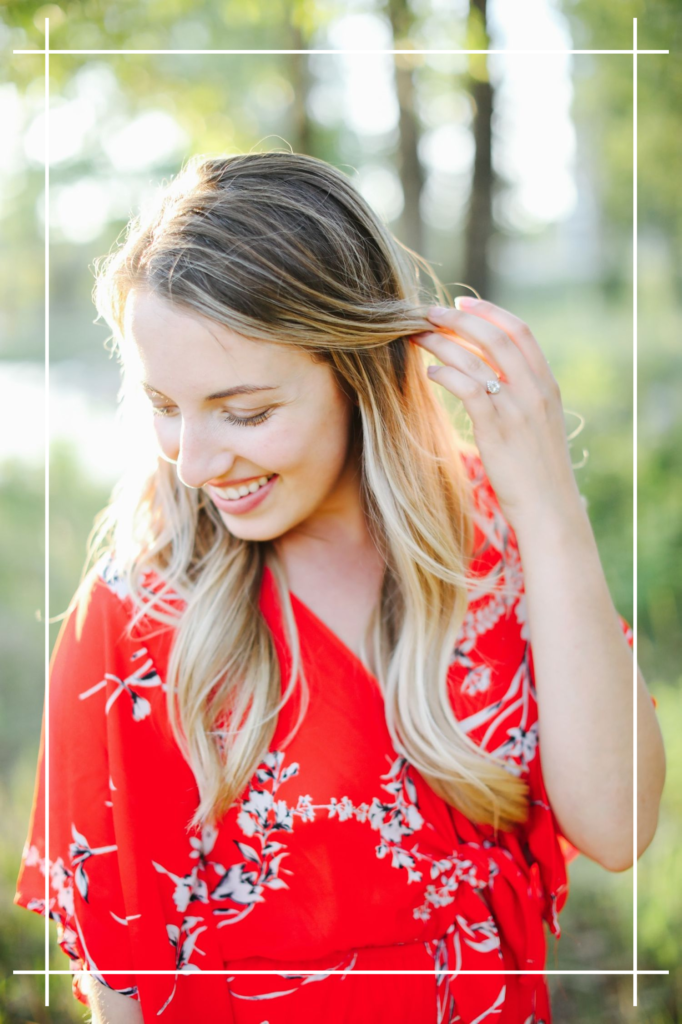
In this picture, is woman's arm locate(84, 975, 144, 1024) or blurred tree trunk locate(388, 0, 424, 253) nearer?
woman's arm locate(84, 975, 144, 1024)

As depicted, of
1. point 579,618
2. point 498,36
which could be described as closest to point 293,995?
point 579,618

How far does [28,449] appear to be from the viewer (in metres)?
5.24

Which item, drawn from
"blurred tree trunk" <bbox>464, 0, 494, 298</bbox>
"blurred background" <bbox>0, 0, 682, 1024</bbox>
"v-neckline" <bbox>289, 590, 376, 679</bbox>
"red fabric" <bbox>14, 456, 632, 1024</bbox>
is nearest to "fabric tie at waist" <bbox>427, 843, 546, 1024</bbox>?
"red fabric" <bbox>14, 456, 632, 1024</bbox>

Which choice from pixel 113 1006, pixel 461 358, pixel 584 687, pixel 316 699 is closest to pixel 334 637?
pixel 316 699

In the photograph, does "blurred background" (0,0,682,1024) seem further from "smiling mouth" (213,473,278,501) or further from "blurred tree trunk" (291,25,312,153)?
"smiling mouth" (213,473,278,501)

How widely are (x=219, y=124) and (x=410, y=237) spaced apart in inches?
35.5

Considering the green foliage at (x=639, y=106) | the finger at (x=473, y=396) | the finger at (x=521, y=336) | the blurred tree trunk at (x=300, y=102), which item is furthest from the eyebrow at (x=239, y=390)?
the green foliage at (x=639, y=106)

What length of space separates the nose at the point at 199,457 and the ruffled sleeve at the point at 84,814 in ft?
1.03

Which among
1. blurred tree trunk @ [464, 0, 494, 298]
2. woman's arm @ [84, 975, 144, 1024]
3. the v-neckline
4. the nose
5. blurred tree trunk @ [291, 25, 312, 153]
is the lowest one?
woman's arm @ [84, 975, 144, 1024]

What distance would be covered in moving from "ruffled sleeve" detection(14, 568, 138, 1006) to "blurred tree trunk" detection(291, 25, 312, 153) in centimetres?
252

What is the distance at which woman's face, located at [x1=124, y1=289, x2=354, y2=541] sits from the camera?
1.20 meters

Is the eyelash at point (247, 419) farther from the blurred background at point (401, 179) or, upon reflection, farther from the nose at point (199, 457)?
the blurred background at point (401, 179)

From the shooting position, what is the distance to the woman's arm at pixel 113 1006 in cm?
129

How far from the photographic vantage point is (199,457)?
1253 millimetres
